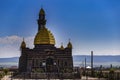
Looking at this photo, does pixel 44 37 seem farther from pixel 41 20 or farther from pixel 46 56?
pixel 41 20

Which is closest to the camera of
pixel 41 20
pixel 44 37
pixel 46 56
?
pixel 46 56

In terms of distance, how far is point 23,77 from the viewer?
5944cm

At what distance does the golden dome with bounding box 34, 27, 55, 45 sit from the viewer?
73.0 m

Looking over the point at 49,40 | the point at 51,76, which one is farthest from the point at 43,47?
the point at 51,76

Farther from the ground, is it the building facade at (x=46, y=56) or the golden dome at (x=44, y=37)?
the golden dome at (x=44, y=37)

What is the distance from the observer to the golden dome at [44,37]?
73.0 metres

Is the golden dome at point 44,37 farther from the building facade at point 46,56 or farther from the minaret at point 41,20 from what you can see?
the minaret at point 41,20

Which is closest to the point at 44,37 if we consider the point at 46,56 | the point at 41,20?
the point at 46,56

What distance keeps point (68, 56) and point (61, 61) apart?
177 centimetres

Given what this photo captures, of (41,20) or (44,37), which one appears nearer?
(44,37)

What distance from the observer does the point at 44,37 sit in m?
73.4

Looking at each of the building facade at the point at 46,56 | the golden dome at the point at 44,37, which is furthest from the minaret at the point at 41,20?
the building facade at the point at 46,56

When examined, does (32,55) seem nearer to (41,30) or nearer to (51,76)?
(41,30)

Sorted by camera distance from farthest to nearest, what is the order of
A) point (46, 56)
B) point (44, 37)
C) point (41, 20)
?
point (41, 20) < point (44, 37) < point (46, 56)
